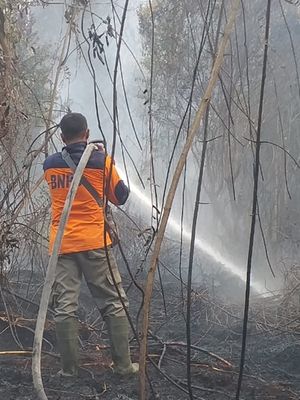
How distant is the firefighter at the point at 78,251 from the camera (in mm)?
3656

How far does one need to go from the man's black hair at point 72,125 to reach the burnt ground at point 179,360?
A: 5.02 feet

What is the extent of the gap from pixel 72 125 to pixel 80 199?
0.49 metres

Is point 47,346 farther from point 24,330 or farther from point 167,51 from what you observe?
point 167,51

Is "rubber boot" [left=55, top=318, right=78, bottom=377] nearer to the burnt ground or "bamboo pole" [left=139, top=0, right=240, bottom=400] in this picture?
the burnt ground

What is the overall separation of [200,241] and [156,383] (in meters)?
11.1

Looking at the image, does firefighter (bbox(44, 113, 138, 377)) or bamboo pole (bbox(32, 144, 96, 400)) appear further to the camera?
firefighter (bbox(44, 113, 138, 377))

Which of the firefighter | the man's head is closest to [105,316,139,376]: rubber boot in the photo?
the firefighter

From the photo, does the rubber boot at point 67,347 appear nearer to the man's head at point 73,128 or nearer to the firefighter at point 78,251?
the firefighter at point 78,251

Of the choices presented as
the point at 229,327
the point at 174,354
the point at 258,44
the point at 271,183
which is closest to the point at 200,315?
the point at 229,327

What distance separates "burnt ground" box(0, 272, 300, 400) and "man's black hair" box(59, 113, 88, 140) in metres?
1.53

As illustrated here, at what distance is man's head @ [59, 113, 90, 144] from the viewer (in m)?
3.69

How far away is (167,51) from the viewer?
10273 mm

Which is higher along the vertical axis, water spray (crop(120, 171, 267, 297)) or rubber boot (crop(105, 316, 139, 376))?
rubber boot (crop(105, 316, 139, 376))

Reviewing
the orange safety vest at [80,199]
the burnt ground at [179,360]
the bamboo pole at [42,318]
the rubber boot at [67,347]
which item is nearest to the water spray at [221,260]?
the burnt ground at [179,360]
